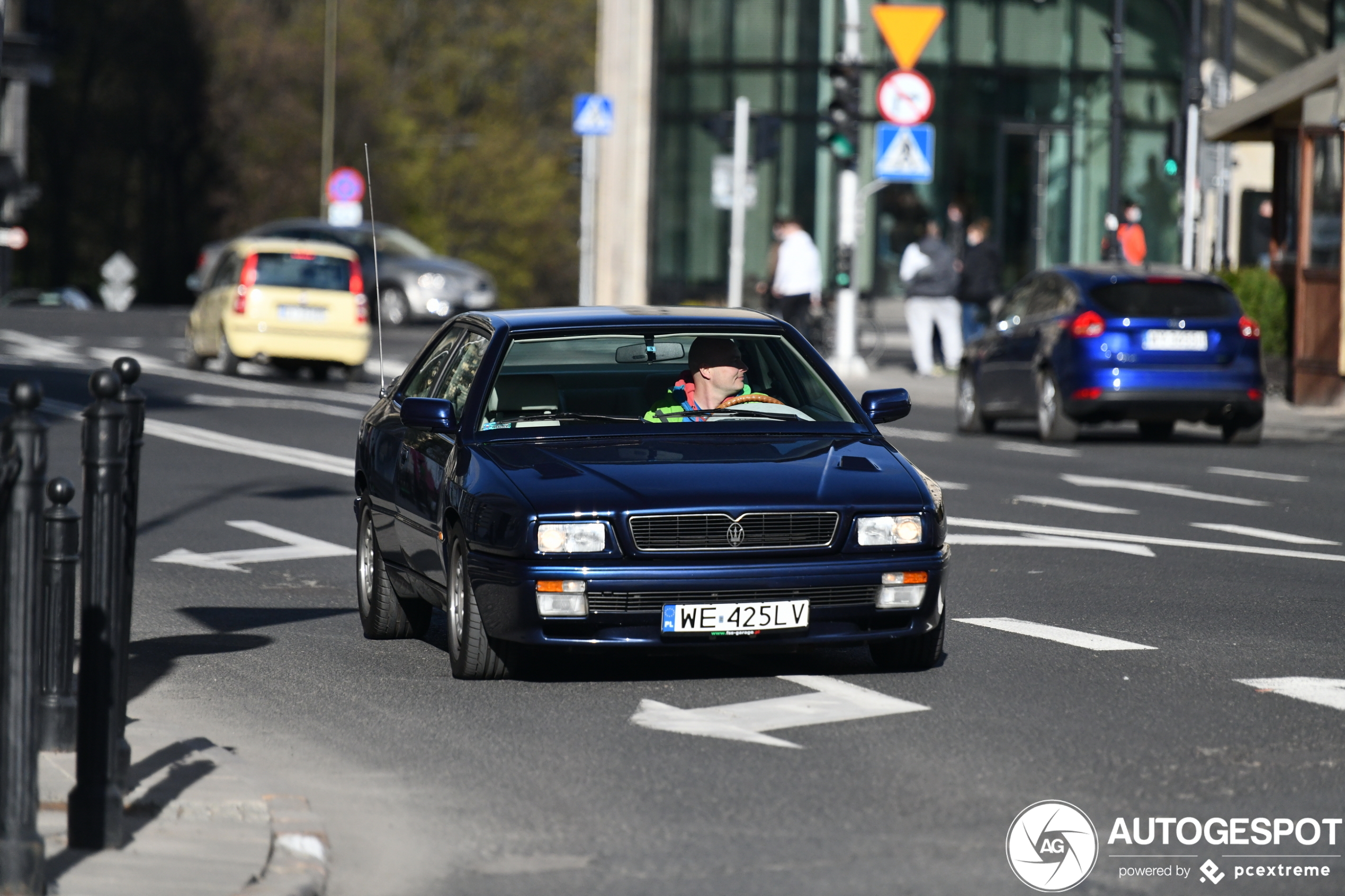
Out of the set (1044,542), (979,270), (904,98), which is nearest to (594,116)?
(979,270)

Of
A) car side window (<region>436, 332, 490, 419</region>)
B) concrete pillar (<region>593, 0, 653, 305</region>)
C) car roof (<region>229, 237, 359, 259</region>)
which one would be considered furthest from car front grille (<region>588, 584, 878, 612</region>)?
concrete pillar (<region>593, 0, 653, 305</region>)

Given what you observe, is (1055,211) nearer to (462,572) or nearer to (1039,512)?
(1039,512)

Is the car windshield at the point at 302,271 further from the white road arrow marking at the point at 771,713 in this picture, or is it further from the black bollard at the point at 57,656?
the black bollard at the point at 57,656

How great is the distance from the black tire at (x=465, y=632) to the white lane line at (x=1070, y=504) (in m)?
7.15

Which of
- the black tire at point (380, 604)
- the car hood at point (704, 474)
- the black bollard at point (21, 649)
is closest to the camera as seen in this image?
the black bollard at point (21, 649)

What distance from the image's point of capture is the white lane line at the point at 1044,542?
1289 centimetres

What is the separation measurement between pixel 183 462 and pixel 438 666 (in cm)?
934

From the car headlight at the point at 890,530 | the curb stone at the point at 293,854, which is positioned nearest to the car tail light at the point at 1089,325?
the car headlight at the point at 890,530

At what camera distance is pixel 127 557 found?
20.3ft

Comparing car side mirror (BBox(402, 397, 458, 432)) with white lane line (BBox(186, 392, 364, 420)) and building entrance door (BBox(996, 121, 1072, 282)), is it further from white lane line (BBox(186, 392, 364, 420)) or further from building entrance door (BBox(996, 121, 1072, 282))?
building entrance door (BBox(996, 121, 1072, 282))

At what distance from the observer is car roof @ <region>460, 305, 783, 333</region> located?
30.7ft

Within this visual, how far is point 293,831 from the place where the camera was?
239 inches

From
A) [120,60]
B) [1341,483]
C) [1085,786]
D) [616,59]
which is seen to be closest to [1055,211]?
[616,59]

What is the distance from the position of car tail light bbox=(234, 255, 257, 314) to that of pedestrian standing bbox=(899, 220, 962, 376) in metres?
7.92
